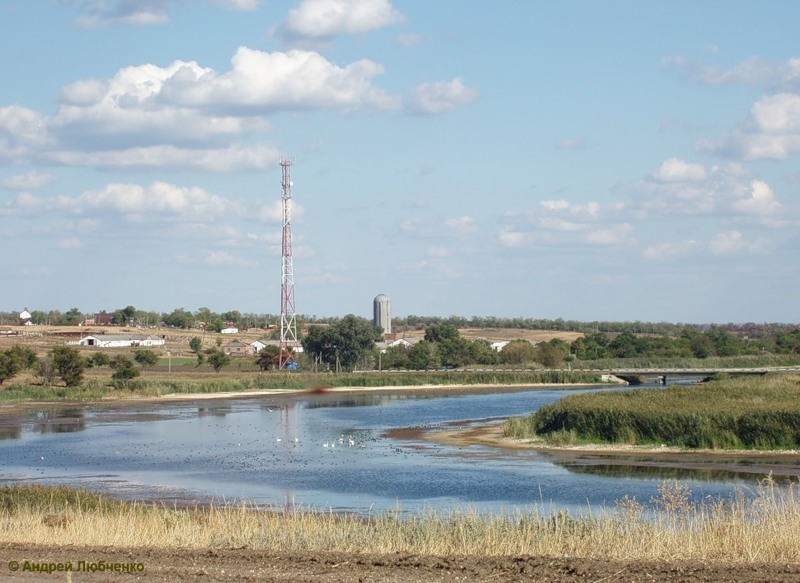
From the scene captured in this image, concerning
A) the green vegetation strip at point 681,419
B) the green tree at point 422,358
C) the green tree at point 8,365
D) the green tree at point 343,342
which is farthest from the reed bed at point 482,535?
the green tree at point 422,358

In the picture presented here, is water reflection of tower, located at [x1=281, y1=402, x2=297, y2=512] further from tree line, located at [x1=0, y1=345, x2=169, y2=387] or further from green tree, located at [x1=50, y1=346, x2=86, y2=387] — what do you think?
green tree, located at [x1=50, y1=346, x2=86, y2=387]

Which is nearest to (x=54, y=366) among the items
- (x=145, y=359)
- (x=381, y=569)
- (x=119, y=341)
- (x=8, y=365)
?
(x=8, y=365)

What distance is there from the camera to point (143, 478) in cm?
4338

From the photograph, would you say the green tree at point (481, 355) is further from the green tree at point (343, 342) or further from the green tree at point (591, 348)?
the green tree at point (343, 342)

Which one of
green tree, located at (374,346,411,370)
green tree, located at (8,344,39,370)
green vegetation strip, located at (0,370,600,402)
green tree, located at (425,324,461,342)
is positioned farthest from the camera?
green tree, located at (425,324,461,342)

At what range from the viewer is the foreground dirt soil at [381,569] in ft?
49.0

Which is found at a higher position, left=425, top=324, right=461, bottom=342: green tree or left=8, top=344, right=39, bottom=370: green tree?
left=425, top=324, right=461, bottom=342: green tree

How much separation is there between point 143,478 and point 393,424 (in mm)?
30160

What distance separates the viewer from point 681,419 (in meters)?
50.1

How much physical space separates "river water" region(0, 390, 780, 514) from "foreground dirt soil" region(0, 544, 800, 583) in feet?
30.9

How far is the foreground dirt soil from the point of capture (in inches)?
587

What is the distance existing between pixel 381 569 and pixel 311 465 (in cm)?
3238

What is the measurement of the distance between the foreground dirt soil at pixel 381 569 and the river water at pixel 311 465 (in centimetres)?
943

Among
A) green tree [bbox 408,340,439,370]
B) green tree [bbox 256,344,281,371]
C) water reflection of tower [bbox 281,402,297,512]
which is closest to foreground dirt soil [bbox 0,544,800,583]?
water reflection of tower [bbox 281,402,297,512]
